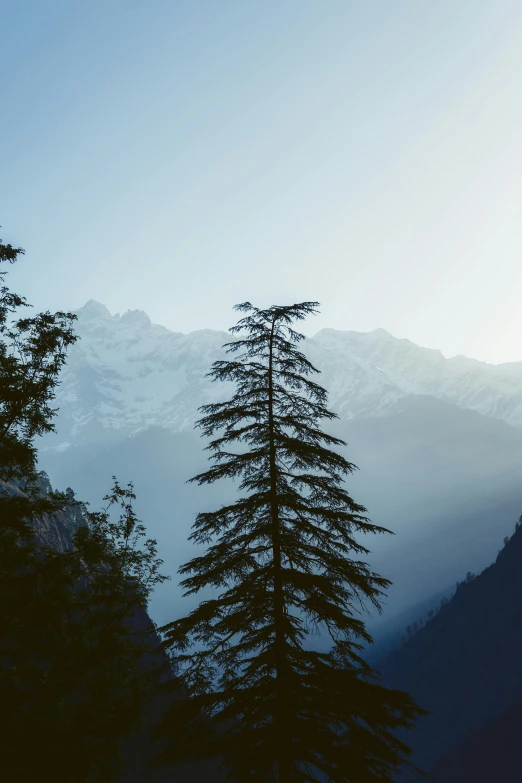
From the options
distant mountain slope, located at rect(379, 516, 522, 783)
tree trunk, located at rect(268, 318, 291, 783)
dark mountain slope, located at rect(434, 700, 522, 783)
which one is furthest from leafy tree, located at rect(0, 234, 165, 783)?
distant mountain slope, located at rect(379, 516, 522, 783)

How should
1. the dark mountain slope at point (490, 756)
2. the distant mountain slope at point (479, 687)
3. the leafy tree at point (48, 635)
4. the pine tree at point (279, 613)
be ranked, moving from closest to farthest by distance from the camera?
the leafy tree at point (48, 635) < the pine tree at point (279, 613) < the dark mountain slope at point (490, 756) < the distant mountain slope at point (479, 687)

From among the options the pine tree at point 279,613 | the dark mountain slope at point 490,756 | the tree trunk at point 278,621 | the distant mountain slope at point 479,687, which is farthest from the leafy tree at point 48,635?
the distant mountain slope at point 479,687

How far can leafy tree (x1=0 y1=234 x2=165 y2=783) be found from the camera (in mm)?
9492

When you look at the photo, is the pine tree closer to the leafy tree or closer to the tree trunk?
the tree trunk

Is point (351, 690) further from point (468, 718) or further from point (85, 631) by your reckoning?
point (468, 718)

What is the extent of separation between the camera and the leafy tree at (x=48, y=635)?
9492mm

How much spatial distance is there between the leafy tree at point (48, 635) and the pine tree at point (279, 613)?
1352 mm

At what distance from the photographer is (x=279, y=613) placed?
39.6ft

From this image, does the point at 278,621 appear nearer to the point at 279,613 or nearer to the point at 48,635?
the point at 279,613

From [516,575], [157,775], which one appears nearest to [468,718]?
[516,575]

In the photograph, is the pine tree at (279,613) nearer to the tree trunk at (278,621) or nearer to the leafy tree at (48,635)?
the tree trunk at (278,621)

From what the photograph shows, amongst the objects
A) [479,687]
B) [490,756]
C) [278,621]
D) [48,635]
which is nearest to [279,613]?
[278,621]

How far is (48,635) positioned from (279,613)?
5.09 m

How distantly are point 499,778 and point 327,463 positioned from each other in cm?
16687
